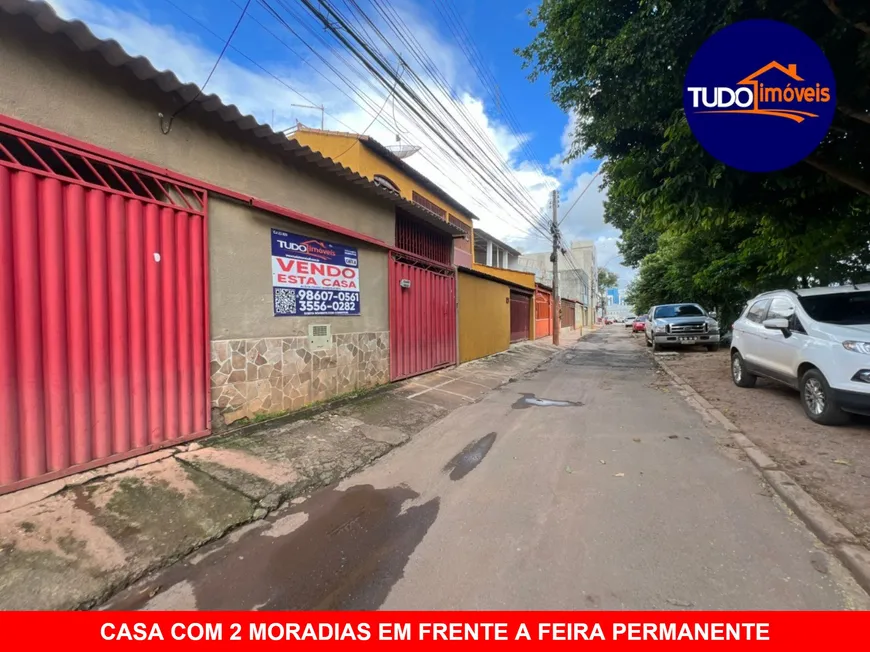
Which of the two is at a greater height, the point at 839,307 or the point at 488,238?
the point at 488,238

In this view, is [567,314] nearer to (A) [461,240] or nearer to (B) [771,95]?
(A) [461,240]

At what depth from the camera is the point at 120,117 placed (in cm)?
365

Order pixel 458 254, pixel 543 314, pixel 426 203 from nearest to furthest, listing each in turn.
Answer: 1. pixel 426 203
2. pixel 458 254
3. pixel 543 314

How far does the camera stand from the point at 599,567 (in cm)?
235

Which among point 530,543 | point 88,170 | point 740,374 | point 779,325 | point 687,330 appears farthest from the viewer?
point 687,330

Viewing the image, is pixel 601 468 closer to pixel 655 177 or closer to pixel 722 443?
pixel 722 443

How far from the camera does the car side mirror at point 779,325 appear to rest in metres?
5.58

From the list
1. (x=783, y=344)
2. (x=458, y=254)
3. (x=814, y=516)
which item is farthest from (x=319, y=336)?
(x=458, y=254)

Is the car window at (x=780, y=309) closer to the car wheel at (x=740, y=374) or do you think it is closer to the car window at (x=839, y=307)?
A: the car window at (x=839, y=307)

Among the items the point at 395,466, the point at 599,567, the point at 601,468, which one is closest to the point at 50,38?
the point at 395,466

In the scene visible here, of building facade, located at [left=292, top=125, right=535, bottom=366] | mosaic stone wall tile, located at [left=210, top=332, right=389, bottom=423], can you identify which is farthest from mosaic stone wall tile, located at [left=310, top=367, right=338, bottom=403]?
building facade, located at [left=292, top=125, right=535, bottom=366]

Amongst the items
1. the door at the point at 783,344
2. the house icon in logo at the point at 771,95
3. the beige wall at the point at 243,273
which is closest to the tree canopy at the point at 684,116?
the house icon in logo at the point at 771,95

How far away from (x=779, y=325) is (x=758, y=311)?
61.8 inches

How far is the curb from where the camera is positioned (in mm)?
2283
